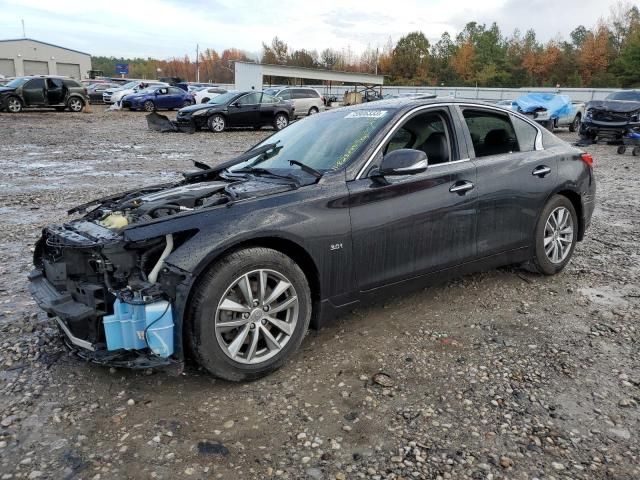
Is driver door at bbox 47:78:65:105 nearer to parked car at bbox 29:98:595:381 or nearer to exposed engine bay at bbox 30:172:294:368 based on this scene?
parked car at bbox 29:98:595:381

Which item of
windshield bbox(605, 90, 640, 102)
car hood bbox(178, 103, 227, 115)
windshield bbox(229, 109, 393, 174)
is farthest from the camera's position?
car hood bbox(178, 103, 227, 115)

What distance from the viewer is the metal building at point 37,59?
2510 inches

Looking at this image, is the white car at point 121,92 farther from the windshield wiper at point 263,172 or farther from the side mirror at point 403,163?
the side mirror at point 403,163

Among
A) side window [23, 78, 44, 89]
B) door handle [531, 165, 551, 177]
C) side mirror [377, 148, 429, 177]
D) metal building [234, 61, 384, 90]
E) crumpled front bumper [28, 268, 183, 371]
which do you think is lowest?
crumpled front bumper [28, 268, 183, 371]

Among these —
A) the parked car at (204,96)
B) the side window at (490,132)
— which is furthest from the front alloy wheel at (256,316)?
the parked car at (204,96)

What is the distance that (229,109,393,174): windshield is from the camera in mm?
3845

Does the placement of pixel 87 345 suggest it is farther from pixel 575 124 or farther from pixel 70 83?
pixel 70 83

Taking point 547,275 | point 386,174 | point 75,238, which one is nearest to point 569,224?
point 547,275

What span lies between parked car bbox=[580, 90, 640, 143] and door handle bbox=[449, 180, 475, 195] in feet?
47.8

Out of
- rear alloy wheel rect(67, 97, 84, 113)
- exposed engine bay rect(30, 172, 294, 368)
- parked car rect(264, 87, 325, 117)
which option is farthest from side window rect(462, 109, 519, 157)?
rear alloy wheel rect(67, 97, 84, 113)

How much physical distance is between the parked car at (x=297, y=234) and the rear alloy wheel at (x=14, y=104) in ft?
77.0

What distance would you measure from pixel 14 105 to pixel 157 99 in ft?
22.9

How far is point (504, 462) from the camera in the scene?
2.57 m

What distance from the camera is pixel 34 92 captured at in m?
24.0
